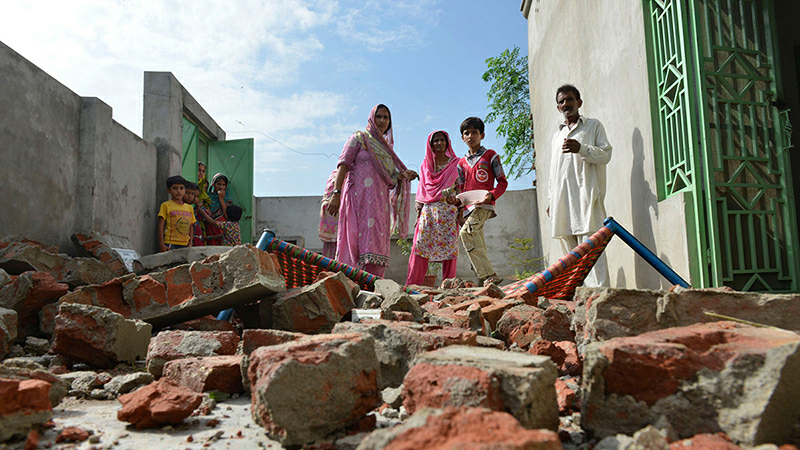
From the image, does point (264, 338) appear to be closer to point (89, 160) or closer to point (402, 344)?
point (402, 344)

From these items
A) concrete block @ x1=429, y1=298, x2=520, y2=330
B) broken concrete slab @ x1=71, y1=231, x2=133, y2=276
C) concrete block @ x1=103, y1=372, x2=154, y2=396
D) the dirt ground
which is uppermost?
broken concrete slab @ x1=71, y1=231, x2=133, y2=276

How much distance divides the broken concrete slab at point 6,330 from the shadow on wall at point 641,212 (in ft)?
14.6

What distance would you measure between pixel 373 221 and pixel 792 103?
169 inches

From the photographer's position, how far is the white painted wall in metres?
4.23

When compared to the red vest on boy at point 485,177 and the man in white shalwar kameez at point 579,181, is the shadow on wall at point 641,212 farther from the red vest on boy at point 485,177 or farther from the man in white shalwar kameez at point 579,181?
the red vest on boy at point 485,177

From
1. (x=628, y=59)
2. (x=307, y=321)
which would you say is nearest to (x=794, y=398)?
(x=307, y=321)

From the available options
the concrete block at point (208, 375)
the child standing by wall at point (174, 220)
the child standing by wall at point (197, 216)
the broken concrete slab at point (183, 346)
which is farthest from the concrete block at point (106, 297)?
the child standing by wall at point (197, 216)

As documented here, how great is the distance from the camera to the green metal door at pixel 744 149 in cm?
374

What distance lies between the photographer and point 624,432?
4.01 feet

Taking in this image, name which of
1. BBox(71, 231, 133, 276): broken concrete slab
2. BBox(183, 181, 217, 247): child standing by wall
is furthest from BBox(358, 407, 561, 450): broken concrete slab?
BBox(183, 181, 217, 247): child standing by wall

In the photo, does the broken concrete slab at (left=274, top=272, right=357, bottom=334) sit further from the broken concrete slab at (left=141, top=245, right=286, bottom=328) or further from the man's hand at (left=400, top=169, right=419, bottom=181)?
the man's hand at (left=400, top=169, right=419, bottom=181)

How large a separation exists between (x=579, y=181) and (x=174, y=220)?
530 centimetres

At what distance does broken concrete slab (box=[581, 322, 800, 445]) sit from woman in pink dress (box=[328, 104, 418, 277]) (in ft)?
12.5

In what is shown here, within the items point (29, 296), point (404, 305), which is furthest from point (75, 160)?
point (404, 305)
